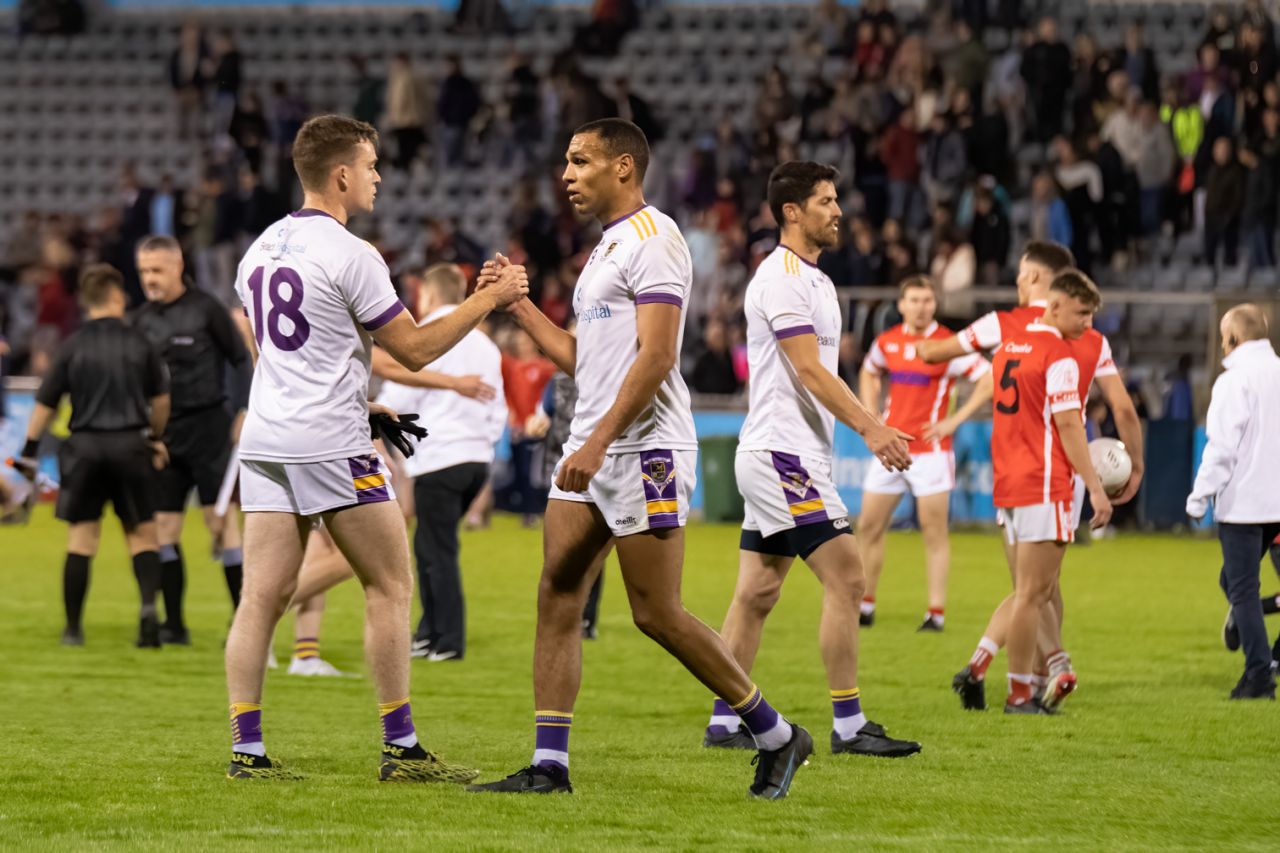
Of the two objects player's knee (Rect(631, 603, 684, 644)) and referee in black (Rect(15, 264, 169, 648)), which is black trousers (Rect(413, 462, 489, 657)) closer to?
referee in black (Rect(15, 264, 169, 648))

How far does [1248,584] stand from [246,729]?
16.3 ft

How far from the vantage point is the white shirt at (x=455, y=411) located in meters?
11.0

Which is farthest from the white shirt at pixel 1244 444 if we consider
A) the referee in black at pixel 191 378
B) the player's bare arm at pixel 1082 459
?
the referee in black at pixel 191 378

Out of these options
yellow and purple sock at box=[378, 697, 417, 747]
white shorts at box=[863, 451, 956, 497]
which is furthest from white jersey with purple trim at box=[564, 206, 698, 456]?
white shorts at box=[863, 451, 956, 497]

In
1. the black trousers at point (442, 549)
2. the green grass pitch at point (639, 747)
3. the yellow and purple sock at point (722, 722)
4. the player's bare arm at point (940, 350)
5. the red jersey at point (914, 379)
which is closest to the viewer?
the green grass pitch at point (639, 747)

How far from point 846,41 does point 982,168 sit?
3.67 metres

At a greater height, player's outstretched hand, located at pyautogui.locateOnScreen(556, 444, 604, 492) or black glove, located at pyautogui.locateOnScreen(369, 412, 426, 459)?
black glove, located at pyautogui.locateOnScreen(369, 412, 426, 459)

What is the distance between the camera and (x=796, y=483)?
751cm

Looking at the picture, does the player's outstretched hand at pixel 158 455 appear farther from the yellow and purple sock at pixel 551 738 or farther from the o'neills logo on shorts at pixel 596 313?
the o'neills logo on shorts at pixel 596 313

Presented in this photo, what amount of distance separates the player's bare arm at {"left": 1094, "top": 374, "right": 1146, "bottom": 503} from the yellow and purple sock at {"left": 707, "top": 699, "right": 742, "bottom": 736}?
2.28m

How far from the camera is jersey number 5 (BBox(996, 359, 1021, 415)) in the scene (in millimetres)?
8797

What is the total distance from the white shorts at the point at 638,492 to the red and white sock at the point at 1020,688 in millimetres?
3035

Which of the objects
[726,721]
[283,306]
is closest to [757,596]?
[726,721]

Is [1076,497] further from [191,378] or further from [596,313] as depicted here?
[191,378]
